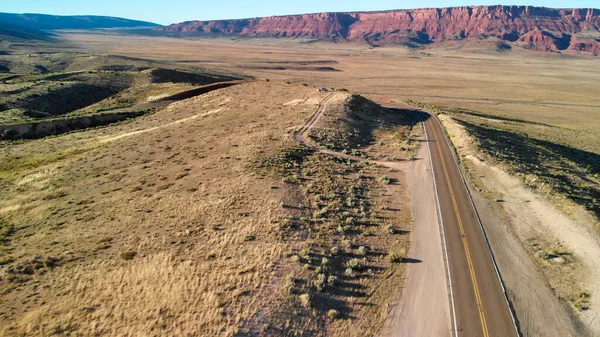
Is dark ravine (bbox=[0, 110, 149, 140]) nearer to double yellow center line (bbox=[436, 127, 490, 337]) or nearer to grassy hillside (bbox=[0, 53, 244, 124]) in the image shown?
grassy hillside (bbox=[0, 53, 244, 124])

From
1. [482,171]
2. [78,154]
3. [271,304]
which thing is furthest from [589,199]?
[78,154]

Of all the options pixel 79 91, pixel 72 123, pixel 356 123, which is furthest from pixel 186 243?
pixel 79 91

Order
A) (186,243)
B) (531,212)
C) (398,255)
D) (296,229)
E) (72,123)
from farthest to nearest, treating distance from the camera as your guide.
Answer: (72,123)
(531,212)
(296,229)
(186,243)
(398,255)

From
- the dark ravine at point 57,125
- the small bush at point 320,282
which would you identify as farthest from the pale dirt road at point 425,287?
the dark ravine at point 57,125

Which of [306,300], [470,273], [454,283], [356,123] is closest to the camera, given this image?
[306,300]

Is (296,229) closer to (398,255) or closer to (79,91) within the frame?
(398,255)

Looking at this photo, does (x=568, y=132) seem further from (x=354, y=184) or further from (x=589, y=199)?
(x=354, y=184)

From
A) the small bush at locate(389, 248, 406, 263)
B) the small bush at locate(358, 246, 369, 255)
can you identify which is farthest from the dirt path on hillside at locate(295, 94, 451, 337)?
the small bush at locate(358, 246, 369, 255)
